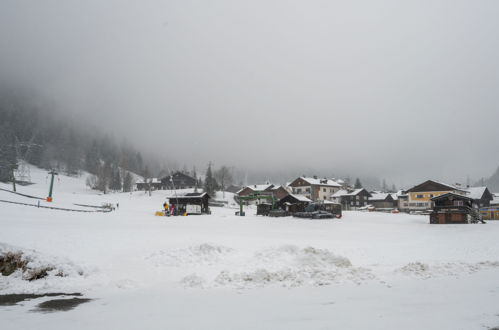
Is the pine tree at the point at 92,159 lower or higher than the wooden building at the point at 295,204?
higher

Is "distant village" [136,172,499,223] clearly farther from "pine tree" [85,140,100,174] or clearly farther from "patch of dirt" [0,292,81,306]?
"patch of dirt" [0,292,81,306]

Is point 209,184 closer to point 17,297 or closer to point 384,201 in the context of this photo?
point 384,201

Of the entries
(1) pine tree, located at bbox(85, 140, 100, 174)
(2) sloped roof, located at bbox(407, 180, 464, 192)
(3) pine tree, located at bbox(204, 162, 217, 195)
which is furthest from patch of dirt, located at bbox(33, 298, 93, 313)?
(1) pine tree, located at bbox(85, 140, 100, 174)

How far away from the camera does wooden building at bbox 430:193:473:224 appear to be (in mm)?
46750

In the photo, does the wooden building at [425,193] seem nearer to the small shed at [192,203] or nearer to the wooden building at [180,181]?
the small shed at [192,203]

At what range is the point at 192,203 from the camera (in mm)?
57594

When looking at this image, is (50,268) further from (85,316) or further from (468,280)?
(468,280)

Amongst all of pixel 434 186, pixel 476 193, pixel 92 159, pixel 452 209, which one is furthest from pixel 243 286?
pixel 92 159

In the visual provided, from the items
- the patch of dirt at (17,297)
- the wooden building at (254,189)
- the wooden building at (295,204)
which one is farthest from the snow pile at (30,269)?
the wooden building at (254,189)

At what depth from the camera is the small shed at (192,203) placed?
2145 inches

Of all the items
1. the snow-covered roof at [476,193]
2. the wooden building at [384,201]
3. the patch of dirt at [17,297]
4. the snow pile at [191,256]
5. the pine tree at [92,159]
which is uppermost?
the pine tree at [92,159]

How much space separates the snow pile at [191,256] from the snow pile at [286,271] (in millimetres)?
1401

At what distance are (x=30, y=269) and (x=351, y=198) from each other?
107573 mm

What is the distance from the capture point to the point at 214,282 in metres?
12.6
